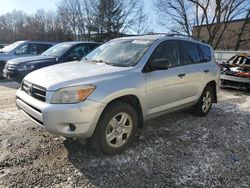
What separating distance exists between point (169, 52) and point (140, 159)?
2.09 metres

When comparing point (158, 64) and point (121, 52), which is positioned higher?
point (121, 52)

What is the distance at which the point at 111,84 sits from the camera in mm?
3447

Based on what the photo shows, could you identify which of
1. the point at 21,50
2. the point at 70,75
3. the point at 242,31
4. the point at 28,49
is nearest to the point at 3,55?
the point at 21,50

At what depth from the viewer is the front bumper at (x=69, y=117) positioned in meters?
3.11

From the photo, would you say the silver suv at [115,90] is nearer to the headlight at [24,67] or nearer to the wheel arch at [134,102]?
the wheel arch at [134,102]

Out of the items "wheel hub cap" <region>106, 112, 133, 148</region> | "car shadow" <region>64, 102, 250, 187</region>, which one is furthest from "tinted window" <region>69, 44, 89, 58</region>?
"wheel hub cap" <region>106, 112, 133, 148</region>

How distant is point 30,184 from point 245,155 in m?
3.18

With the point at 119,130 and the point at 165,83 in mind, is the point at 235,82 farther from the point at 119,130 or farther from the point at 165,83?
the point at 119,130

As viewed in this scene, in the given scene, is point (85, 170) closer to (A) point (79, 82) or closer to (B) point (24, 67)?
(A) point (79, 82)

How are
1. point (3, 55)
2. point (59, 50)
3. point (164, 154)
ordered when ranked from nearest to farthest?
point (164, 154)
point (59, 50)
point (3, 55)

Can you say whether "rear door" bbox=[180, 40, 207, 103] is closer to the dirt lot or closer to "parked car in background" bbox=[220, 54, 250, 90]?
the dirt lot

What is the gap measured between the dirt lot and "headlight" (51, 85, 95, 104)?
92 centimetres

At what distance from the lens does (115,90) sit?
3.46 meters

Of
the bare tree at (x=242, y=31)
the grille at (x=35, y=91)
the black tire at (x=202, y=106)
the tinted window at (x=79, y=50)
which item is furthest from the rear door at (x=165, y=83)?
the bare tree at (x=242, y=31)
